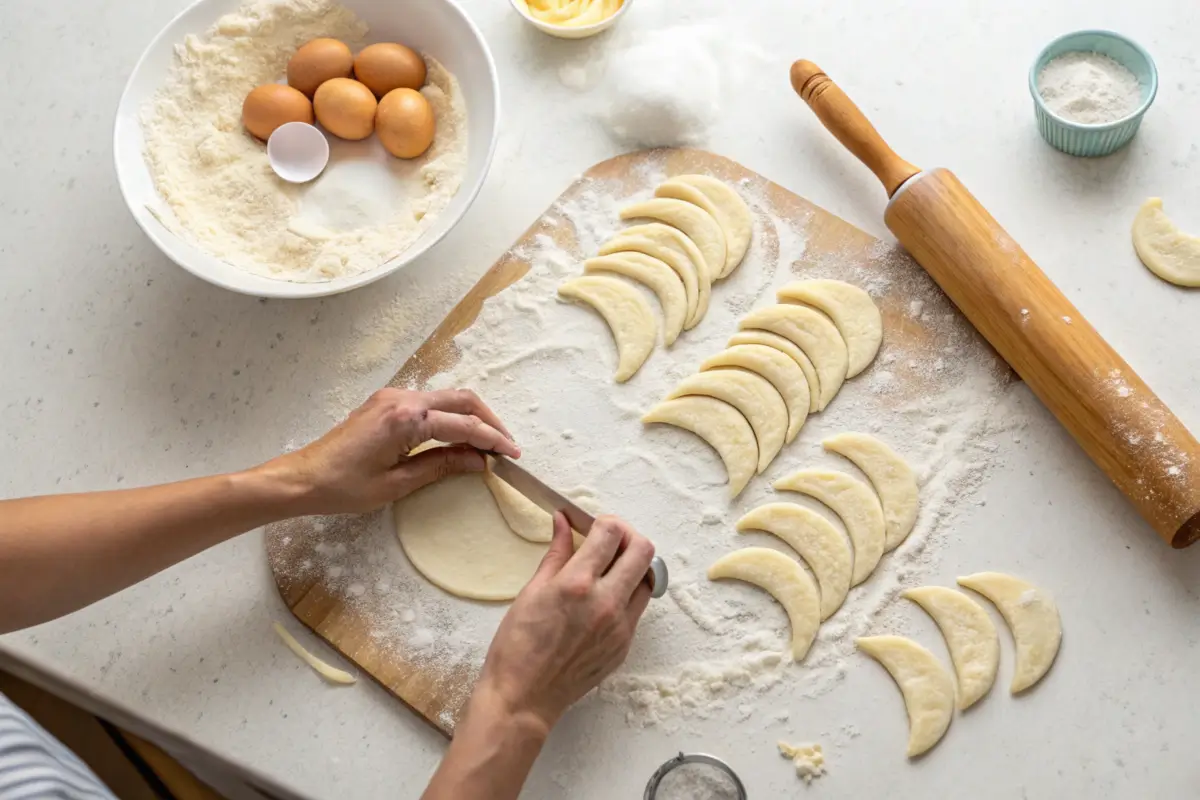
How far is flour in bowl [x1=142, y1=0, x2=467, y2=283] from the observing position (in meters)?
1.74

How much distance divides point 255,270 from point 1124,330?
1.42 m

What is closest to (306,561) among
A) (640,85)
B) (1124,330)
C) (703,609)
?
(703,609)

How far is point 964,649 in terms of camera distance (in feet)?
4.94

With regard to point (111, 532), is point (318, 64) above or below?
above

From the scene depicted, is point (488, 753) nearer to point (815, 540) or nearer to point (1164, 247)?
point (815, 540)

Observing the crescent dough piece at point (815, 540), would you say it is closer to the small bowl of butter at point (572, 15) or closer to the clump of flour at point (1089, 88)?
the clump of flour at point (1089, 88)

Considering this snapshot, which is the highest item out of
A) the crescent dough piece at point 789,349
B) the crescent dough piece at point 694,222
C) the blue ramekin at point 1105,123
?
the blue ramekin at point 1105,123

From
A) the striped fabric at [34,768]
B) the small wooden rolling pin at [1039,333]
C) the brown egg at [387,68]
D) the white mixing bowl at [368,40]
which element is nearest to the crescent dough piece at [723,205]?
the small wooden rolling pin at [1039,333]

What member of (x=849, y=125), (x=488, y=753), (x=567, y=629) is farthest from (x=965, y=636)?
(x=849, y=125)

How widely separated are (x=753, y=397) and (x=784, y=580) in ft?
0.96

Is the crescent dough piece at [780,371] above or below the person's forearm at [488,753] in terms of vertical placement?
above

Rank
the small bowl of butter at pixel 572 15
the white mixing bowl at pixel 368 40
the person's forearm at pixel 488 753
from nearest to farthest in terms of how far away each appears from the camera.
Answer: the person's forearm at pixel 488 753 → the white mixing bowl at pixel 368 40 → the small bowl of butter at pixel 572 15

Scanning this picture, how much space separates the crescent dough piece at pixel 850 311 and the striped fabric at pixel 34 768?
3.97 feet

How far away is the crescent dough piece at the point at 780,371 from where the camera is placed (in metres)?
1.65
